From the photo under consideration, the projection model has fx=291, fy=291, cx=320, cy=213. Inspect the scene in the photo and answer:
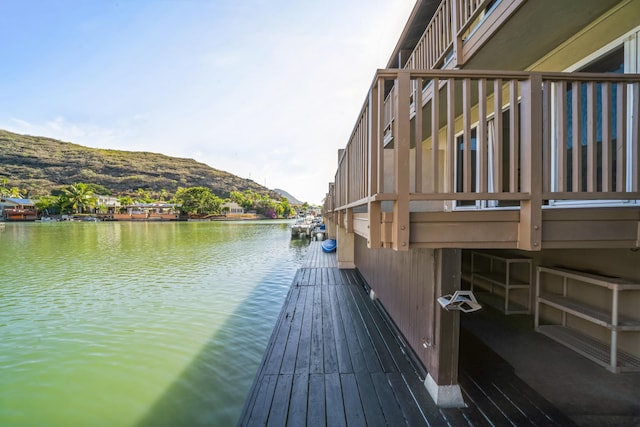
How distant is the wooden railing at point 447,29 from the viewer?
3.03m

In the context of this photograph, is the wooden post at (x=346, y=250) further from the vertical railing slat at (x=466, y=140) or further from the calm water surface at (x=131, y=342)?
the vertical railing slat at (x=466, y=140)

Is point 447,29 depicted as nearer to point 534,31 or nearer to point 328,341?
point 534,31

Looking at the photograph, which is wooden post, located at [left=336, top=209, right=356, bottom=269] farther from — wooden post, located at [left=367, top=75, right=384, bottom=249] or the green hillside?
the green hillside

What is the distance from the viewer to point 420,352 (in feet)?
9.40

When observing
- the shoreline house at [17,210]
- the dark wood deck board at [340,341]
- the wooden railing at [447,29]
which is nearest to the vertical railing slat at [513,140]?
the wooden railing at [447,29]

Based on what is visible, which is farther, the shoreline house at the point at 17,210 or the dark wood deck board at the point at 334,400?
the shoreline house at the point at 17,210

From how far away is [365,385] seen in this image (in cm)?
269

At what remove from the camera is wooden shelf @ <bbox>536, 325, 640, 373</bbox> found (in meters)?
2.57

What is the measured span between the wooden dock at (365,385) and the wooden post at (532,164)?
143 centimetres

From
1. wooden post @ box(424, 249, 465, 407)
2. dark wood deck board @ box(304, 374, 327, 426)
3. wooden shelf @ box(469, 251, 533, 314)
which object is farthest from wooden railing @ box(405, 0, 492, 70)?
dark wood deck board @ box(304, 374, 327, 426)

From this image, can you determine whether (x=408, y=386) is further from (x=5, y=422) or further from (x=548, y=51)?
(x=5, y=422)

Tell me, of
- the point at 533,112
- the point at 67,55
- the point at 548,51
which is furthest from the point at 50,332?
the point at 67,55

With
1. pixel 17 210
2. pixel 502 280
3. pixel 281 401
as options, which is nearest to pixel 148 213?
pixel 17 210

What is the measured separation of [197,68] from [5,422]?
29.0 metres
